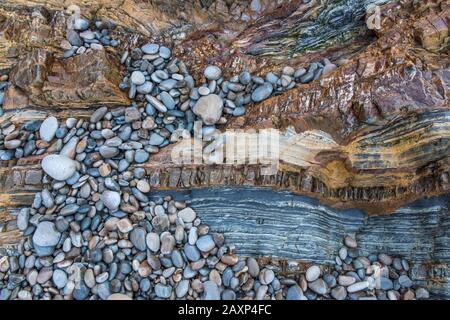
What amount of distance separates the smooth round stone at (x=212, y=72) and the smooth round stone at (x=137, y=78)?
51 cm

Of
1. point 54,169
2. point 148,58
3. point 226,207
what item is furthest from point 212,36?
point 54,169

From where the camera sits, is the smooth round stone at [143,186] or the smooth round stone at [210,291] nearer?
the smooth round stone at [210,291]

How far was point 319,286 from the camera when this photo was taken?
283 cm

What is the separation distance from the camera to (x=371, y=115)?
8.43 ft

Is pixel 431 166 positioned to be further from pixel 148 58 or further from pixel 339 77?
pixel 148 58

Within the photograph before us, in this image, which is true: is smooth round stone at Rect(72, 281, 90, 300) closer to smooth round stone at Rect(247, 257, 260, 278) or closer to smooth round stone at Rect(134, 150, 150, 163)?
smooth round stone at Rect(134, 150, 150, 163)

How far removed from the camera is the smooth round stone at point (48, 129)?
10.2ft

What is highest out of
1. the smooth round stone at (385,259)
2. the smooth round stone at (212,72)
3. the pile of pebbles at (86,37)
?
the pile of pebbles at (86,37)

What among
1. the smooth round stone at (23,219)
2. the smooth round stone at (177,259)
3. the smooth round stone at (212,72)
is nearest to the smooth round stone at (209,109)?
the smooth round stone at (212,72)

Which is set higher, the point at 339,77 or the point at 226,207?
the point at 339,77

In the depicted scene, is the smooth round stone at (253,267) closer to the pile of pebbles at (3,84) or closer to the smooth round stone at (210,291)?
the smooth round stone at (210,291)

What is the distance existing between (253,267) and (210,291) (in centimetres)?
35

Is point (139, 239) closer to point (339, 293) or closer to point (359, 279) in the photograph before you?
point (339, 293)

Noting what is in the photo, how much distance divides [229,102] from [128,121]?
2.65 ft
